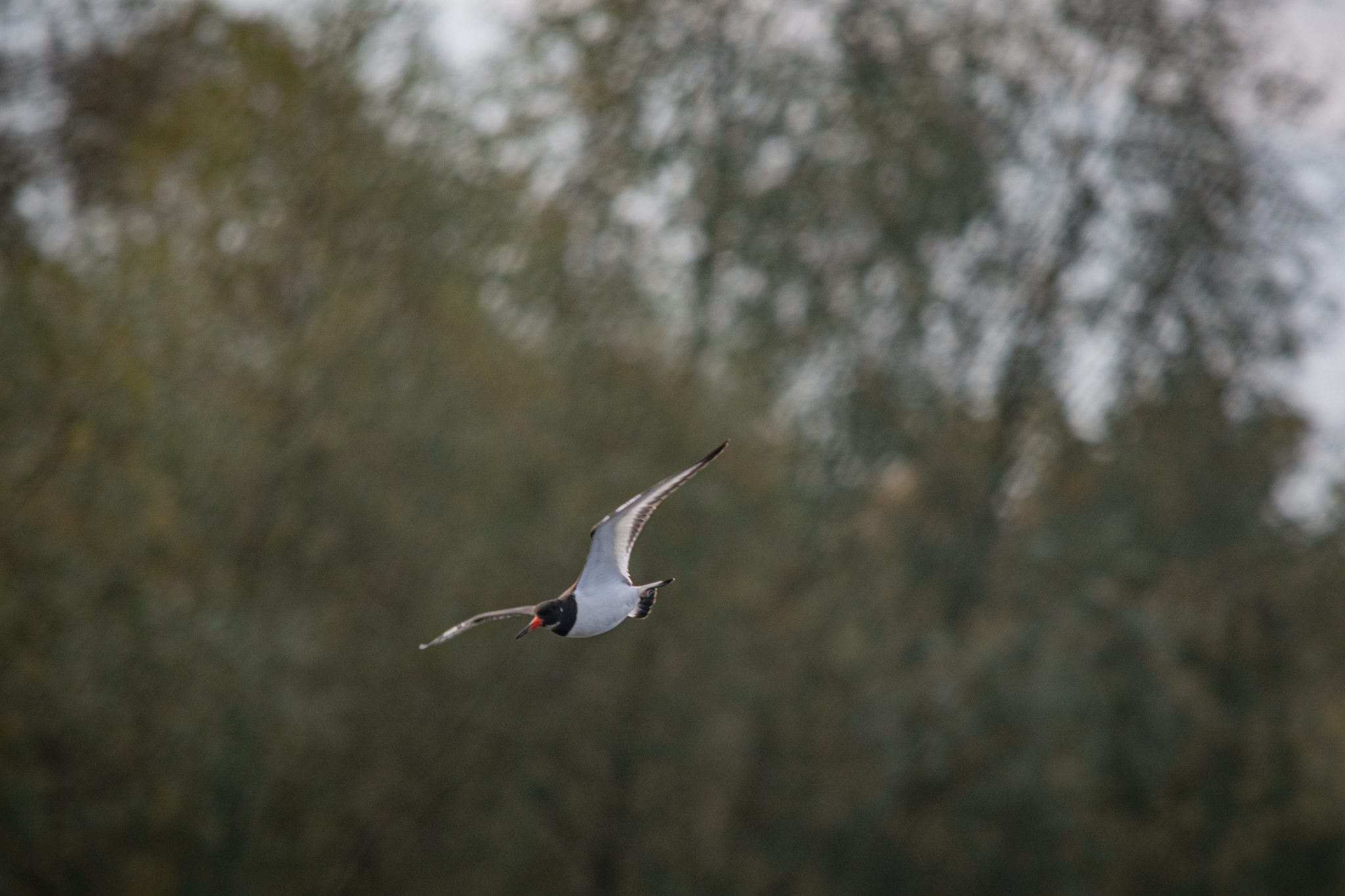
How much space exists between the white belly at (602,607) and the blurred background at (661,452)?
542cm

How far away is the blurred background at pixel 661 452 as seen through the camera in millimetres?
10484

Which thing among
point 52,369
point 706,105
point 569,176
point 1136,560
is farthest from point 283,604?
point 1136,560

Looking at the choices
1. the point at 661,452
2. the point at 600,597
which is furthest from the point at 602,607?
the point at 661,452

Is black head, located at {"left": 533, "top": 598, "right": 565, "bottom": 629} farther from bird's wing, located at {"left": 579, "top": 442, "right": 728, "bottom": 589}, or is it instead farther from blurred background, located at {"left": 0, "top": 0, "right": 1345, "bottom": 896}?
blurred background, located at {"left": 0, "top": 0, "right": 1345, "bottom": 896}

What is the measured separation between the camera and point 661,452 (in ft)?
39.4

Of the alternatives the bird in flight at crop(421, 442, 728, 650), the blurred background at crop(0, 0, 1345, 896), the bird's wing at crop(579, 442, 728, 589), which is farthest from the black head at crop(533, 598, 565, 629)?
the blurred background at crop(0, 0, 1345, 896)

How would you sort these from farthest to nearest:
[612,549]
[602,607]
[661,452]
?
[661,452]
[612,549]
[602,607]

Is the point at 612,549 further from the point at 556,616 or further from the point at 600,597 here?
the point at 556,616

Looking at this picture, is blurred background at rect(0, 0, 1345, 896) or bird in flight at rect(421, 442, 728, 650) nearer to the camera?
bird in flight at rect(421, 442, 728, 650)

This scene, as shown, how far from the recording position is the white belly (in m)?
5.30

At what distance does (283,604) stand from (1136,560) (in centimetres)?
807

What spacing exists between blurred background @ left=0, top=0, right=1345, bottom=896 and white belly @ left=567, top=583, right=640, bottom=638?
542 cm

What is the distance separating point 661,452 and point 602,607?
669cm

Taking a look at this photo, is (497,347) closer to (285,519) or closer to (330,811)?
(285,519)
